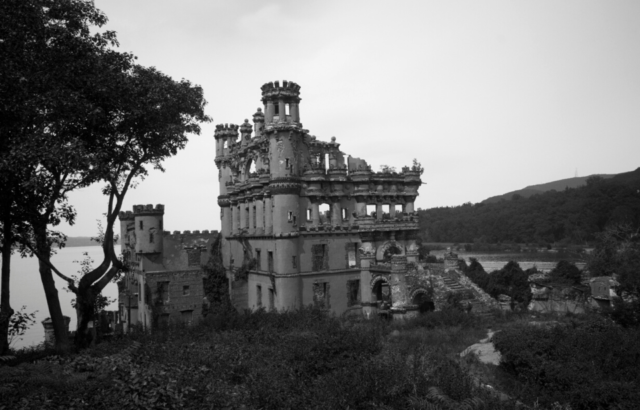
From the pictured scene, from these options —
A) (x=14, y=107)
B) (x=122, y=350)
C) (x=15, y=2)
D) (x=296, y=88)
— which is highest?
(x=296, y=88)

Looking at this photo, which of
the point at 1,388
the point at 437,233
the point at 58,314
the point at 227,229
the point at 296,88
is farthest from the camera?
the point at 437,233

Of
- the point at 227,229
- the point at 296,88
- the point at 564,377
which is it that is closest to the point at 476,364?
the point at 564,377

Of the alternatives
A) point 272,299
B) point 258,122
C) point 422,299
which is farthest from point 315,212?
point 258,122

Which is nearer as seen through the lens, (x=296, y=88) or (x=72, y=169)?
(x=72, y=169)

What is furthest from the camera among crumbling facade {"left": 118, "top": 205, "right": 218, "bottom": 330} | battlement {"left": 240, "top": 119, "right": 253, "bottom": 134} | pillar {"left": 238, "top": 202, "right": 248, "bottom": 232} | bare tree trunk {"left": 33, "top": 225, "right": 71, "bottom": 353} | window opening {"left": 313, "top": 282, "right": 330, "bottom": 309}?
battlement {"left": 240, "top": 119, "right": 253, "bottom": 134}

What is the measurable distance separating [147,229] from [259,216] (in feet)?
26.2

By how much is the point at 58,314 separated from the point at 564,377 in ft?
48.1

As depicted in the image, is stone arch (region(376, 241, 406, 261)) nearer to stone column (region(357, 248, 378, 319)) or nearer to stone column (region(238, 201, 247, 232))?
stone column (region(357, 248, 378, 319))

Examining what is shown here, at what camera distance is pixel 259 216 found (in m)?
34.4

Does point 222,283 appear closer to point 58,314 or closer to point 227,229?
point 227,229

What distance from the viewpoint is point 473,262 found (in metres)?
59.1

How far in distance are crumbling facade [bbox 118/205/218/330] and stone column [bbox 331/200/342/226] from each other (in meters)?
10.4

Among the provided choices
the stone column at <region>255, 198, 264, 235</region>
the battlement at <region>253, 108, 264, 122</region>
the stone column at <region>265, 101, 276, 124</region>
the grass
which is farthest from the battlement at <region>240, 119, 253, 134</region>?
the grass

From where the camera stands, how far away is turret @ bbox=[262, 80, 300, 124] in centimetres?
3095
